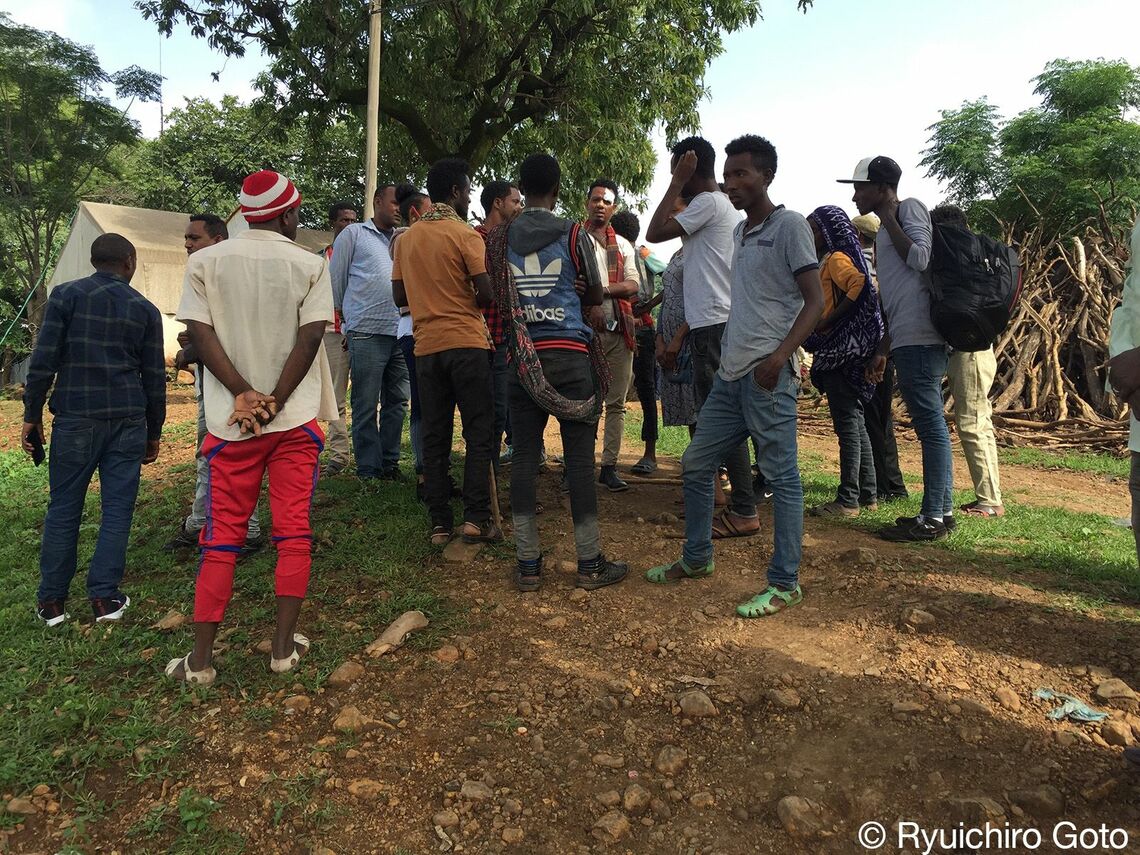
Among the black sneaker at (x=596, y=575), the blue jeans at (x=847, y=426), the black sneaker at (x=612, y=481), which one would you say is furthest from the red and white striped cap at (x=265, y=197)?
the blue jeans at (x=847, y=426)

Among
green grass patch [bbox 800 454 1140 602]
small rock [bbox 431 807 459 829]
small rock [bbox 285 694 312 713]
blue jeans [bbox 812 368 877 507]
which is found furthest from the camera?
blue jeans [bbox 812 368 877 507]

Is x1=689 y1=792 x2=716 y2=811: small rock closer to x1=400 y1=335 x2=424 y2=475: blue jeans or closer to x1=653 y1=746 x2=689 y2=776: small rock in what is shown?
x1=653 y1=746 x2=689 y2=776: small rock

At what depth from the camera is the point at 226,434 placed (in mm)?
2924

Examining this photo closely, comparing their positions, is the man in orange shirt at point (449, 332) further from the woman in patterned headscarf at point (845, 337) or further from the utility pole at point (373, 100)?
the utility pole at point (373, 100)

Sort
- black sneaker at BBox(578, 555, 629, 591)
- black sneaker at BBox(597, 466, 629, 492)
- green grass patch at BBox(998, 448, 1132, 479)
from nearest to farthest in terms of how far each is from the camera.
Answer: black sneaker at BBox(578, 555, 629, 591) → black sneaker at BBox(597, 466, 629, 492) → green grass patch at BBox(998, 448, 1132, 479)

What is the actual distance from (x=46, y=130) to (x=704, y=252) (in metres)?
20.1

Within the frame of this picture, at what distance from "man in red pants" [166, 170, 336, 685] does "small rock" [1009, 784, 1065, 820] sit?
2.52 m

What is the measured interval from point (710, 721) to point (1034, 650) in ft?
4.59

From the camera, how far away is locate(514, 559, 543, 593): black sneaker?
12.2ft

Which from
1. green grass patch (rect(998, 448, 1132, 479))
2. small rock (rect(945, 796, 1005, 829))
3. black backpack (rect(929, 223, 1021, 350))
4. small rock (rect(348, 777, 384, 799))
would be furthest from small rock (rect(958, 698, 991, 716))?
green grass patch (rect(998, 448, 1132, 479))

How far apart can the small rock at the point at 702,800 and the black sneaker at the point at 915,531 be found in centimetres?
251

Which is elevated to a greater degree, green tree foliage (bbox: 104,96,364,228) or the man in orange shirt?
green tree foliage (bbox: 104,96,364,228)

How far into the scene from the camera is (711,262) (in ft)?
13.6

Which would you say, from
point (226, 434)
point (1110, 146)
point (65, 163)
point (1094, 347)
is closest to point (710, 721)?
point (226, 434)
